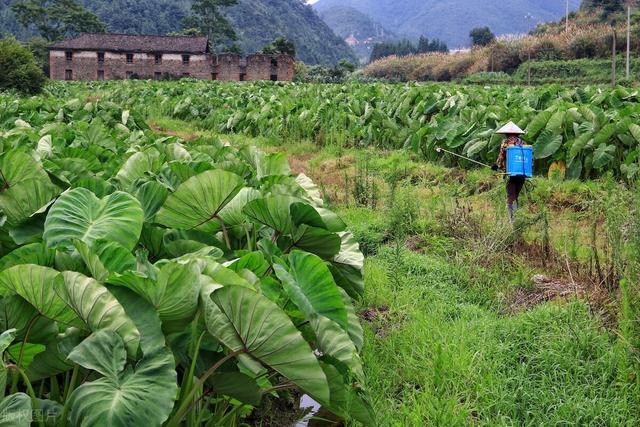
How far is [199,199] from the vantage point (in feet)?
7.49

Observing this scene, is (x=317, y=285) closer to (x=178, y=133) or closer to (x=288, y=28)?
(x=178, y=133)

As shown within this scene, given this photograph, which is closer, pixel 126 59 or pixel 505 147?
pixel 505 147

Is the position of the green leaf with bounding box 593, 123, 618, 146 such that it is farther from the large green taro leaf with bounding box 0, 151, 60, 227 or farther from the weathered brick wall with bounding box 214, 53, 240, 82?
the weathered brick wall with bounding box 214, 53, 240, 82

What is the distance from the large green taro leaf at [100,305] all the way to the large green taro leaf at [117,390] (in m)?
0.03

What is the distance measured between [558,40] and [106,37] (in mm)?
29169

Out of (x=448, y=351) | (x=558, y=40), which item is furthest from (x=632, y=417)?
(x=558, y=40)

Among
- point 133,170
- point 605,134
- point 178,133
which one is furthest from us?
point 178,133

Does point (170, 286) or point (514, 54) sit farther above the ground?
point (514, 54)

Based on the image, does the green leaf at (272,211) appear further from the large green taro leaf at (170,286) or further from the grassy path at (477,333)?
the grassy path at (477,333)

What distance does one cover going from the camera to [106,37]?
43781mm

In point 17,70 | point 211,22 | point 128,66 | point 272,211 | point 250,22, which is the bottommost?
point 272,211

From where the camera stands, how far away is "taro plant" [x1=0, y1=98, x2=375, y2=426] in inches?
60.0

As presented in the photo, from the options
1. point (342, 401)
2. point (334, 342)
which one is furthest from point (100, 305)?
point (342, 401)

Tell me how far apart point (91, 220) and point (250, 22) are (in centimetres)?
9302
